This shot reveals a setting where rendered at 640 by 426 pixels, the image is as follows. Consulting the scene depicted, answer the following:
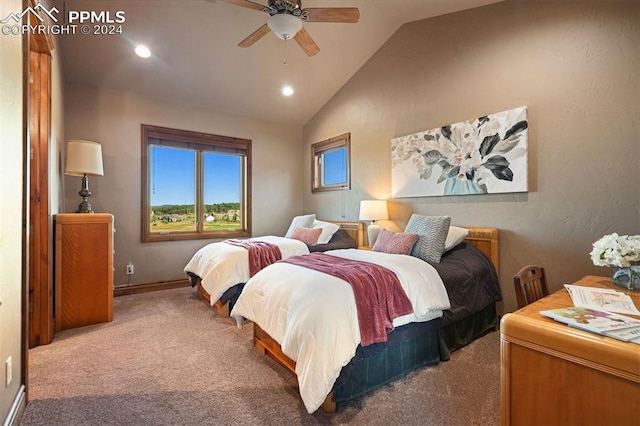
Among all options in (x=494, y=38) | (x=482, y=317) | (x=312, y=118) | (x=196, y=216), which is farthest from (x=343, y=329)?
(x=312, y=118)

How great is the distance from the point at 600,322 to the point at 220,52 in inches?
174

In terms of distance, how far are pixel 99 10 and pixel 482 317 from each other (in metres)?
4.94

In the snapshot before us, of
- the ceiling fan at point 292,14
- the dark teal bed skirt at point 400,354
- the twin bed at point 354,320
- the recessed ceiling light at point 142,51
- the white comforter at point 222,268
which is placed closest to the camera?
the twin bed at point 354,320

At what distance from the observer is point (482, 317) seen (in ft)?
9.51

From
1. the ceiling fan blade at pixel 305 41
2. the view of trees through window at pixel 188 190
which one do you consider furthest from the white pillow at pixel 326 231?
the ceiling fan blade at pixel 305 41

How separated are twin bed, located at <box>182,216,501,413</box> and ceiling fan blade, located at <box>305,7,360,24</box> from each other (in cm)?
208

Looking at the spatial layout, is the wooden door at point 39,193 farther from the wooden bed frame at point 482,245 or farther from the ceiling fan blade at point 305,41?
the ceiling fan blade at point 305,41

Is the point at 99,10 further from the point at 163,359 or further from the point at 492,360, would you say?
the point at 492,360

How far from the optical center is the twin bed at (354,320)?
1.72m

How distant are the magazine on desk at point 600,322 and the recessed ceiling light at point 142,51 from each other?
452cm

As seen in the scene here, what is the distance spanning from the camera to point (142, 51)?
370 cm

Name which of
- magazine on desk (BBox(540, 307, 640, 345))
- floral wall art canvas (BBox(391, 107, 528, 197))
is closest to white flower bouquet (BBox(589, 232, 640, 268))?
magazine on desk (BBox(540, 307, 640, 345))

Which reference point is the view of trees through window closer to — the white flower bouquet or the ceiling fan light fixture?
the ceiling fan light fixture

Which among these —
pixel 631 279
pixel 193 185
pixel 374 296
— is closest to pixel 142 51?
pixel 193 185
